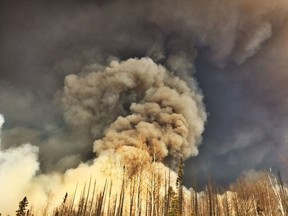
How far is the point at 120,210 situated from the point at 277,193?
53848mm

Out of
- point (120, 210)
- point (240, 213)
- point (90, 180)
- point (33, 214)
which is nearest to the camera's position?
point (240, 213)

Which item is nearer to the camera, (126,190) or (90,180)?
(126,190)

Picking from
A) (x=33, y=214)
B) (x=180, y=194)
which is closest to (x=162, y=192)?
(x=180, y=194)

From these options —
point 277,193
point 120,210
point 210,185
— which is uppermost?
point 210,185

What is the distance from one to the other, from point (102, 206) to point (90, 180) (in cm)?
710

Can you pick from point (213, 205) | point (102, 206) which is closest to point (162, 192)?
point (213, 205)

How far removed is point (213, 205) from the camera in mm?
65500

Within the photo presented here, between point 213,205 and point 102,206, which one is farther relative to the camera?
point 102,206

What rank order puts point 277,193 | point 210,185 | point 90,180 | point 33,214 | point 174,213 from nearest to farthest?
point 277,193
point 174,213
point 210,185
point 90,180
point 33,214

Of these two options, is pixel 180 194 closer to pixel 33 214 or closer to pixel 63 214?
pixel 63 214

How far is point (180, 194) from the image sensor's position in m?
63.9

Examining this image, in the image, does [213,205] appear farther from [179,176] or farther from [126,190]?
[126,190]

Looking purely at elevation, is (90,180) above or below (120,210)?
above

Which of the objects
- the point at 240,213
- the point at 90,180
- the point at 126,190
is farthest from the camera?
the point at 90,180
